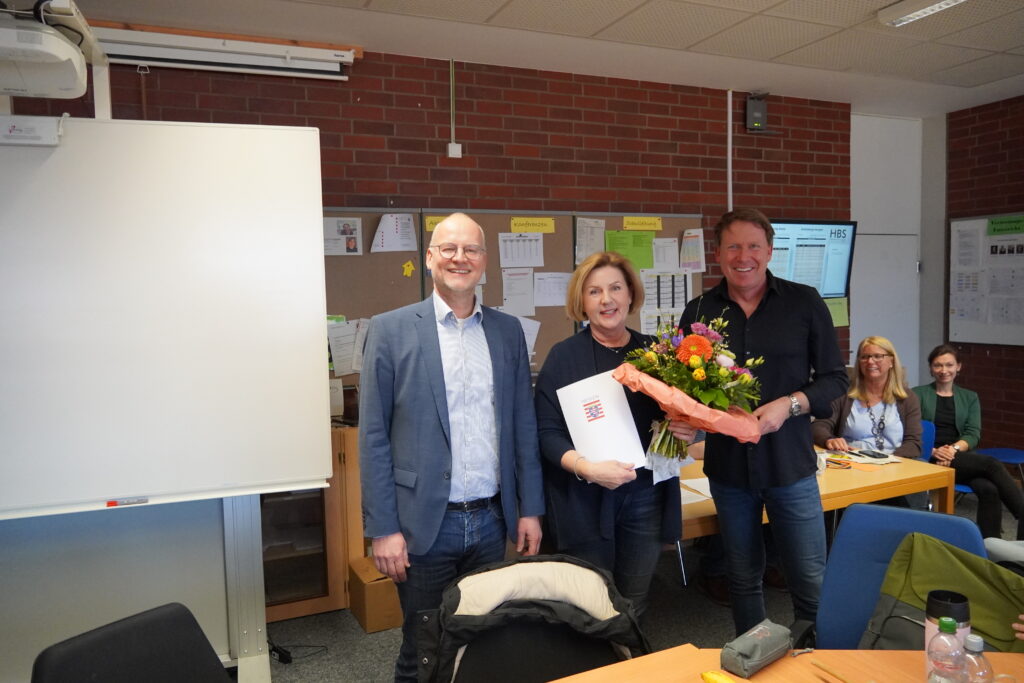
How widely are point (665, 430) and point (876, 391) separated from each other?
2.52 meters

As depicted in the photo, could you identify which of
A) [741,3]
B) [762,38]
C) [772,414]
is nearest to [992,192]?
[762,38]

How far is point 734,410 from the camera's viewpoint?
2148mm

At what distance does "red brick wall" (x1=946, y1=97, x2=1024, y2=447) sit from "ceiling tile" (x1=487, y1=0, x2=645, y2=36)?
12.1 ft

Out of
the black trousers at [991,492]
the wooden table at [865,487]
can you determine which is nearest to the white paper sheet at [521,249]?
the wooden table at [865,487]

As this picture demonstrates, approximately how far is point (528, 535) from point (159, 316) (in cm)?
138

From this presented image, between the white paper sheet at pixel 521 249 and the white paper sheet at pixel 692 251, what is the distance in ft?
3.43

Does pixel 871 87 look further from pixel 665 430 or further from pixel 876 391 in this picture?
pixel 665 430

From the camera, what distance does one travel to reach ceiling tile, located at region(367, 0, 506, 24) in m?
3.36

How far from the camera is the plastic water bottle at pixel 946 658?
134 cm

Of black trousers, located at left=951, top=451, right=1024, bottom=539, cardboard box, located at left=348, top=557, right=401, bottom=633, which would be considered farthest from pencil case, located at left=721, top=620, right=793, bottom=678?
black trousers, located at left=951, top=451, right=1024, bottom=539

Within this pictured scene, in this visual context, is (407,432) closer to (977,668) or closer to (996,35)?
(977,668)

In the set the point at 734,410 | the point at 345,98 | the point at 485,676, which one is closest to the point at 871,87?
the point at 345,98

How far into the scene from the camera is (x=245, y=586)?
2615 mm

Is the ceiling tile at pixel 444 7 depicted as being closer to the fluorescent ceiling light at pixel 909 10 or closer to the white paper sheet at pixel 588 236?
the white paper sheet at pixel 588 236
